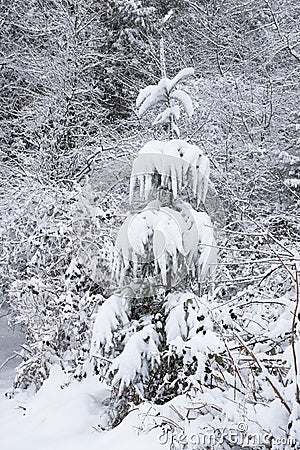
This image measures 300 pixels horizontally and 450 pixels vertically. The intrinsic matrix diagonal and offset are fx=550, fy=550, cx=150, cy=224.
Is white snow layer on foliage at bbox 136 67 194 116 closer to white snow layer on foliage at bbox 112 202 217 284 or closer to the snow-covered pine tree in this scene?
the snow-covered pine tree

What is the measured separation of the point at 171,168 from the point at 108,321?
1.17 meters

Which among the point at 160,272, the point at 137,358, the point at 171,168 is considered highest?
the point at 171,168

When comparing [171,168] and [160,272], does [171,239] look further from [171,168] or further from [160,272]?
[171,168]

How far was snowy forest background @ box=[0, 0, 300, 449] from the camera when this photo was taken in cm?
293

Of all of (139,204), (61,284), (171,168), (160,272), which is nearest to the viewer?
(171,168)

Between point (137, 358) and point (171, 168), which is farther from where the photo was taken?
point (137, 358)

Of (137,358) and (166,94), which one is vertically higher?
Result: (166,94)

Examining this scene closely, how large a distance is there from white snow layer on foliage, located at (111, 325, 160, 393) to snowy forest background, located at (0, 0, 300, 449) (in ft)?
0.09

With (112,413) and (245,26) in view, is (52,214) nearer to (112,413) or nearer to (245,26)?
(112,413)

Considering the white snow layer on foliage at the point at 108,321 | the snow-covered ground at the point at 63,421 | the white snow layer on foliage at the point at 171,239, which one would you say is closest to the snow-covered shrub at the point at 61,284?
the snow-covered ground at the point at 63,421

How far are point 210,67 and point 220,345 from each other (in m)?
9.42

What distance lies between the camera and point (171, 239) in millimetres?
3537

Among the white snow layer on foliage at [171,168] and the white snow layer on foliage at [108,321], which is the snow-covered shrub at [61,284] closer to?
the white snow layer on foliage at [108,321]

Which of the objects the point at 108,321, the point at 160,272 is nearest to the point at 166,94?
the point at 160,272
